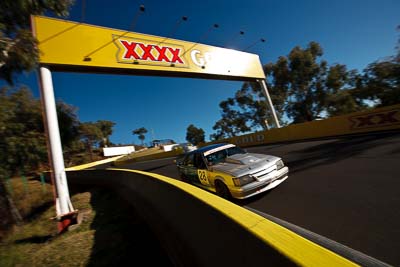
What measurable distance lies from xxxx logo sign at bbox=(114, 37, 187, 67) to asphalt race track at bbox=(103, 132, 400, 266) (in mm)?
9216

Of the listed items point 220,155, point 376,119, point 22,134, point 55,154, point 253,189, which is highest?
point 22,134

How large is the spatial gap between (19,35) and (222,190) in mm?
7240

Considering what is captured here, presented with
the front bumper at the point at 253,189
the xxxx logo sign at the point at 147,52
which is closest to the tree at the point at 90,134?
the xxxx logo sign at the point at 147,52

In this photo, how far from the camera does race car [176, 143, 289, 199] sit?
4430mm

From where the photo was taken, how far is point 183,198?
3.32 meters

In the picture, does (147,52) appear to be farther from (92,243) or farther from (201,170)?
(92,243)

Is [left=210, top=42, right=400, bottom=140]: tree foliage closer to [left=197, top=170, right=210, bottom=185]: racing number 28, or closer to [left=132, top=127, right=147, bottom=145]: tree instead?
[left=197, top=170, right=210, bottom=185]: racing number 28

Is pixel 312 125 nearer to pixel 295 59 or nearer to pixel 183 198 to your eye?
pixel 183 198

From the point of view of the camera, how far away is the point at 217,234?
215 centimetres

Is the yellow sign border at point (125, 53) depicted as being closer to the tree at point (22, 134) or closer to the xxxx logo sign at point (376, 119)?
the tree at point (22, 134)

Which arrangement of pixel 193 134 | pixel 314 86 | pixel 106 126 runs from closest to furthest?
pixel 314 86, pixel 106 126, pixel 193 134

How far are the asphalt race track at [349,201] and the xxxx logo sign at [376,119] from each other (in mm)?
4433

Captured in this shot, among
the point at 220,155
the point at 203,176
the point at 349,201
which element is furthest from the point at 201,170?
the point at 349,201

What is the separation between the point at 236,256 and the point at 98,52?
10.6 meters
